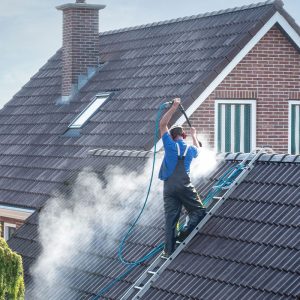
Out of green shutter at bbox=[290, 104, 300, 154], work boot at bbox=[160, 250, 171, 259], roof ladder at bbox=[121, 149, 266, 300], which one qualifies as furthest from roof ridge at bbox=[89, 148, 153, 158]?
green shutter at bbox=[290, 104, 300, 154]

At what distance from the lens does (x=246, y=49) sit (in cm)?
A: 2541

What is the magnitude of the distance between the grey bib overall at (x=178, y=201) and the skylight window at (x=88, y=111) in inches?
455

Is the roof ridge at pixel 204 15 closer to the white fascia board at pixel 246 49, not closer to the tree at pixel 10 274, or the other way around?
the white fascia board at pixel 246 49

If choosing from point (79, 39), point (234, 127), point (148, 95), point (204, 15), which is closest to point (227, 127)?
point (234, 127)

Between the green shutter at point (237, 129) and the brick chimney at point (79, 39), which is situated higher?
the brick chimney at point (79, 39)

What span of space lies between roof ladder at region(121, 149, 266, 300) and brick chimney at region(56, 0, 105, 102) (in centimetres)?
1389

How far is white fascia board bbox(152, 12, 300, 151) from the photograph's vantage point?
2452 cm

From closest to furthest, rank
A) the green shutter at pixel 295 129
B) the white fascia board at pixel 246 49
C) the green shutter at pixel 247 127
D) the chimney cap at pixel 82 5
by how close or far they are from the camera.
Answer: the white fascia board at pixel 246 49
the green shutter at pixel 247 127
the green shutter at pixel 295 129
the chimney cap at pixel 82 5

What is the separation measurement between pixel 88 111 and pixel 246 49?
441 centimetres

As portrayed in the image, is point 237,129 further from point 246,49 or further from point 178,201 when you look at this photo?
point 178,201

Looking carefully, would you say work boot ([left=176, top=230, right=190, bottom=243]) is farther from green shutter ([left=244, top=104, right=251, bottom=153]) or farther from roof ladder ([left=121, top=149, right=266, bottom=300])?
green shutter ([left=244, top=104, right=251, bottom=153])

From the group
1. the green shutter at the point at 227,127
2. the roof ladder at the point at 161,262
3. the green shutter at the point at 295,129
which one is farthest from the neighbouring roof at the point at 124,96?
the roof ladder at the point at 161,262

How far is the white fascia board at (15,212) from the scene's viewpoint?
24.9m

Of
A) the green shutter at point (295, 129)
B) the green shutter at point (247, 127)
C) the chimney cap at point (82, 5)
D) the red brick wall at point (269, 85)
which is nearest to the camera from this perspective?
the red brick wall at point (269, 85)
